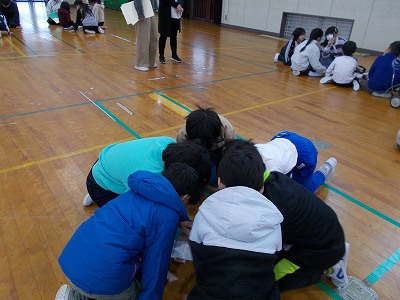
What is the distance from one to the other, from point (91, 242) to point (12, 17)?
28.0ft

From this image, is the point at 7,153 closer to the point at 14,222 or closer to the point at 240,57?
the point at 14,222

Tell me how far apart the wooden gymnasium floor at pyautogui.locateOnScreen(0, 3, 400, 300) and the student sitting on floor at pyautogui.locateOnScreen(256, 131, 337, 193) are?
137mm

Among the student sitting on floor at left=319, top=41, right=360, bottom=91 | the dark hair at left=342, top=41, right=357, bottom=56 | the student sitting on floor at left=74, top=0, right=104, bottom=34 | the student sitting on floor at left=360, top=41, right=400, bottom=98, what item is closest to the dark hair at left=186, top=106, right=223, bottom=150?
the student sitting on floor at left=360, top=41, right=400, bottom=98

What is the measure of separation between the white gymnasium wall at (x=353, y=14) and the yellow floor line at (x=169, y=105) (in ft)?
18.8

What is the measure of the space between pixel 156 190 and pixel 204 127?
70cm

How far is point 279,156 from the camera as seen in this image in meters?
1.62

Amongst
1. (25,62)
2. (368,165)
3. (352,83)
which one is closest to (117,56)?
(25,62)

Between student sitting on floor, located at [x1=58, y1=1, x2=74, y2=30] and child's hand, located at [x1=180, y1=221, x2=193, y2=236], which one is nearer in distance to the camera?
child's hand, located at [x1=180, y1=221, x2=193, y2=236]

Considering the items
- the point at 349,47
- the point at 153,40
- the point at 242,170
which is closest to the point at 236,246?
the point at 242,170

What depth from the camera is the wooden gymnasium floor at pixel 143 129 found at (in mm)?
1531

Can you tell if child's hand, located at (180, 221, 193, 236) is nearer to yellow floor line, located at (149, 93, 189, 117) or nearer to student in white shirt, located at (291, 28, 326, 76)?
yellow floor line, located at (149, 93, 189, 117)

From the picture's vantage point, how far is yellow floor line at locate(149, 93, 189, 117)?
3193 mm

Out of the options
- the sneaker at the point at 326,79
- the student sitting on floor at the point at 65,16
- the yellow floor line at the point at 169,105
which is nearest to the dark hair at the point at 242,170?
the yellow floor line at the point at 169,105

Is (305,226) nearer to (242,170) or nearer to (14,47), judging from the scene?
(242,170)
